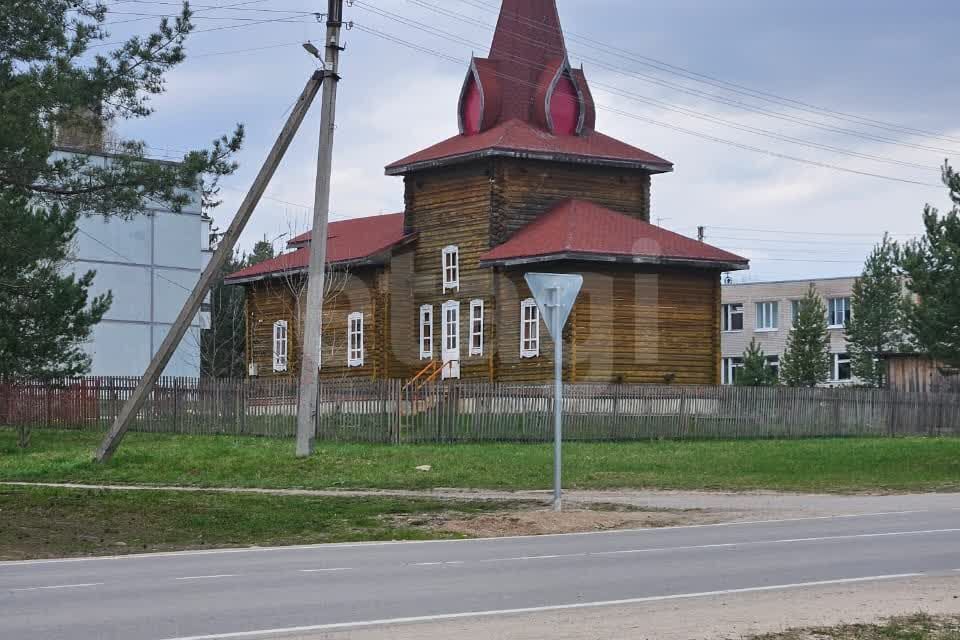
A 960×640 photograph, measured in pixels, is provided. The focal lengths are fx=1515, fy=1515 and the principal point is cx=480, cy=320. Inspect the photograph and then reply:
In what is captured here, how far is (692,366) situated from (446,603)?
36524 millimetres

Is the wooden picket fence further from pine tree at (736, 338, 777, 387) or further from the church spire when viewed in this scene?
pine tree at (736, 338, 777, 387)

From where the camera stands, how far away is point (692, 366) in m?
48.3

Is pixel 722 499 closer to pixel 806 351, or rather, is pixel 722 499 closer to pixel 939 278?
pixel 939 278

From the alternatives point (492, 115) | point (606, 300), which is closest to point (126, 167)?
point (606, 300)

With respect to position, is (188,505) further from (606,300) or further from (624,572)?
(606,300)

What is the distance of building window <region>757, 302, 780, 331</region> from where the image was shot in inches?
3644

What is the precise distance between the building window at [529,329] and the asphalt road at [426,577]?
90.5 ft

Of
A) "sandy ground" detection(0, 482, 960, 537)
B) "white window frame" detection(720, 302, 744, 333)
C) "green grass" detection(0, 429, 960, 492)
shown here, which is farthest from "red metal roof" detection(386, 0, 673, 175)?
"white window frame" detection(720, 302, 744, 333)

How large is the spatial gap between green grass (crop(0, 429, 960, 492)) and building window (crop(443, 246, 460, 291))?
44.0 ft

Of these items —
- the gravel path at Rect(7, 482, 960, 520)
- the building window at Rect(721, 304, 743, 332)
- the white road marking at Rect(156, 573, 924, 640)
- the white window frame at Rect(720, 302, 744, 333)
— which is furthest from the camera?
the building window at Rect(721, 304, 743, 332)

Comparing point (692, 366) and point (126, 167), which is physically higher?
point (126, 167)

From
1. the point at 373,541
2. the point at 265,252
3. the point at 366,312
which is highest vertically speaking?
the point at 265,252

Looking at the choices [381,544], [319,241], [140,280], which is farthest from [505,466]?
[140,280]

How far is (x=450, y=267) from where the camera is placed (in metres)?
51.0
